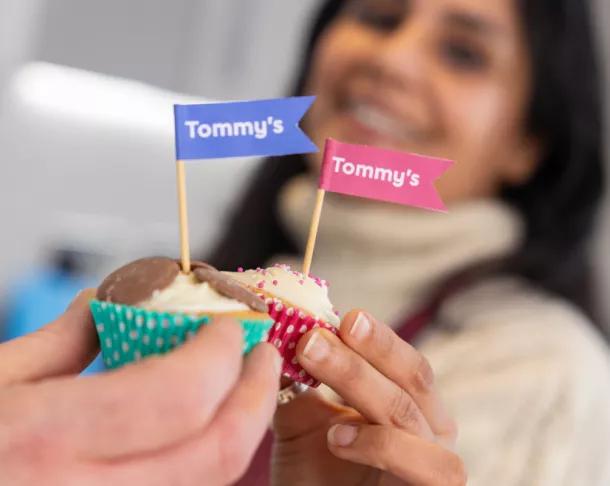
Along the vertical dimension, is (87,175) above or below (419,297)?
below

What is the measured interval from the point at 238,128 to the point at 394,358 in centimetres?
19

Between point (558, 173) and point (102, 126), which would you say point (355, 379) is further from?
point (102, 126)

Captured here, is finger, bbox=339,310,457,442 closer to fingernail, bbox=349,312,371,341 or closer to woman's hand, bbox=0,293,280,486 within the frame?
fingernail, bbox=349,312,371,341

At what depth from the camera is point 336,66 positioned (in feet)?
4.62

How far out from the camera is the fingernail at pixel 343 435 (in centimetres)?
55

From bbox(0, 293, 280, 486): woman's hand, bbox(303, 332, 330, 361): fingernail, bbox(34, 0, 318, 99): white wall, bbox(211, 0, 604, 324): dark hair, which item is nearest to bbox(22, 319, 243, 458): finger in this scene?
bbox(0, 293, 280, 486): woman's hand

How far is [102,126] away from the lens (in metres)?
2.13

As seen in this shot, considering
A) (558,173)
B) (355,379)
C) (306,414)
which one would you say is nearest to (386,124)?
(558,173)

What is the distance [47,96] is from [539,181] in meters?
1.33

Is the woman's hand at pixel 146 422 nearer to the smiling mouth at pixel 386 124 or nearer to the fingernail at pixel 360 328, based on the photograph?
Result: the fingernail at pixel 360 328

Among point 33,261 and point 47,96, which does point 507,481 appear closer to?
point 33,261

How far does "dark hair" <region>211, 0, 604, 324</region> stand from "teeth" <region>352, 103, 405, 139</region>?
0.64 feet

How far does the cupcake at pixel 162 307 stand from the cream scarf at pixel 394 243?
2.62ft

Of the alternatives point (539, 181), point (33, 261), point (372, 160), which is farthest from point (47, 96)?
point (372, 160)
